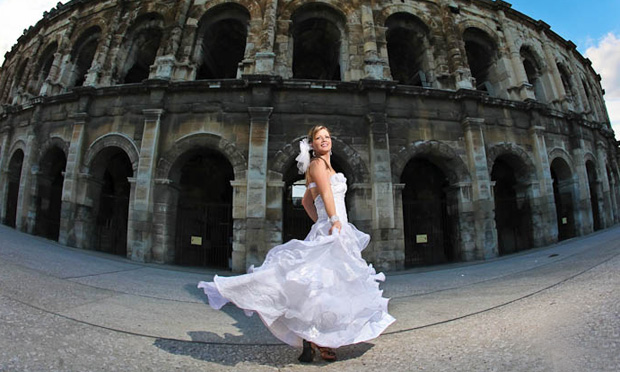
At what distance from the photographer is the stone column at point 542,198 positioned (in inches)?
401

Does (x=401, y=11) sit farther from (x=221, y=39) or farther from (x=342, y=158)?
(x=221, y=39)

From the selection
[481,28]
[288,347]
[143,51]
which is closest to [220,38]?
[143,51]

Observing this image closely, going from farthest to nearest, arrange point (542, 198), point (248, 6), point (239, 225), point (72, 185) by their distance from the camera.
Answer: point (248, 6), point (542, 198), point (72, 185), point (239, 225)

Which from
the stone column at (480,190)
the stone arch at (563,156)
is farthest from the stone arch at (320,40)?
the stone arch at (563,156)

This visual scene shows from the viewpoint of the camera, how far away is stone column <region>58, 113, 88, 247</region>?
9.43 m

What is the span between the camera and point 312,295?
85.8 inches

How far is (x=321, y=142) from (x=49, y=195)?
45.5 ft

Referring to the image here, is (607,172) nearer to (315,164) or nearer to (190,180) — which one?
(315,164)

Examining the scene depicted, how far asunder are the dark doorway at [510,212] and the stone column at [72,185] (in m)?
15.5

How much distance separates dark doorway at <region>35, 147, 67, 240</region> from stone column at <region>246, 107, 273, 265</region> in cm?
807

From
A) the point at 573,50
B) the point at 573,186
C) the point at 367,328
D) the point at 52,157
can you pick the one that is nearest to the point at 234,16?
the point at 52,157

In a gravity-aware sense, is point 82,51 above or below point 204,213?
above

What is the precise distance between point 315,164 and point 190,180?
10.3 meters

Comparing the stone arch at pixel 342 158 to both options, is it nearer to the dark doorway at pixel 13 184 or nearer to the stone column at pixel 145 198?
the stone column at pixel 145 198
